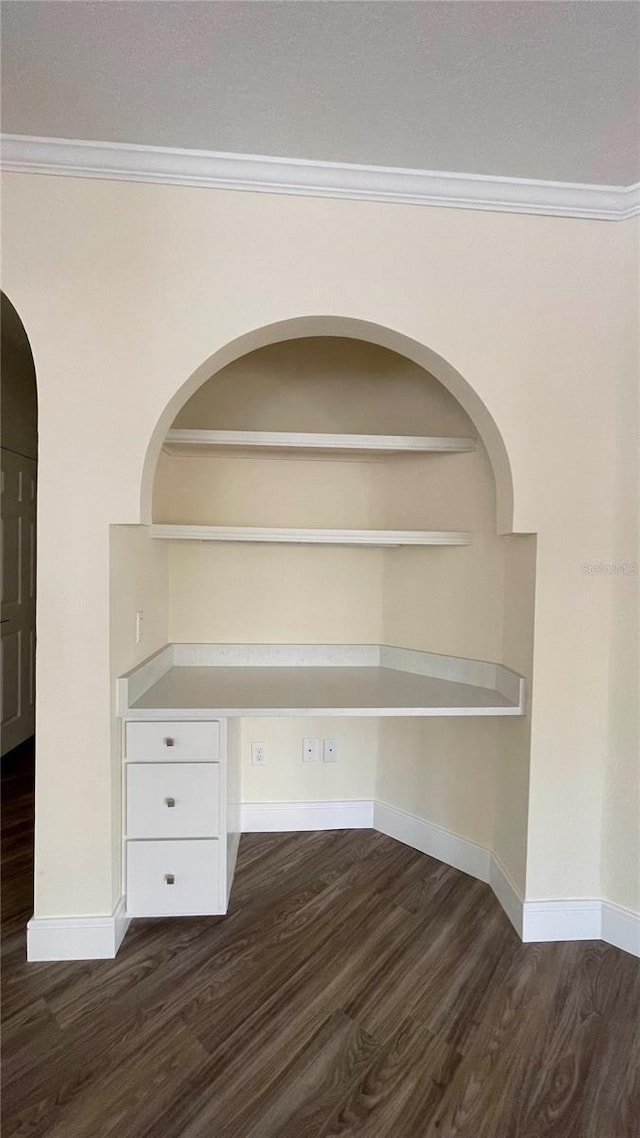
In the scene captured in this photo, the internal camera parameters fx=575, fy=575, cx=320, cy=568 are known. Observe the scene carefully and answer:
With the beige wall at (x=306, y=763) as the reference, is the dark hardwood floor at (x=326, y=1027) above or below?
below

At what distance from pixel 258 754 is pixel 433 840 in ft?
2.90

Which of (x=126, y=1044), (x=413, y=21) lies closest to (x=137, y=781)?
(x=126, y=1044)

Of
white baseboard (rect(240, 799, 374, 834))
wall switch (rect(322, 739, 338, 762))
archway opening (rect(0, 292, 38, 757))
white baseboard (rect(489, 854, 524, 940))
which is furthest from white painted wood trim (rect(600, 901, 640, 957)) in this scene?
archway opening (rect(0, 292, 38, 757))

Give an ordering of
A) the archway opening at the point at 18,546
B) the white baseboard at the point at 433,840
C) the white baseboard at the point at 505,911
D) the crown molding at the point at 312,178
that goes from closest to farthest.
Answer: the crown molding at the point at 312,178 < the white baseboard at the point at 505,911 < the white baseboard at the point at 433,840 < the archway opening at the point at 18,546

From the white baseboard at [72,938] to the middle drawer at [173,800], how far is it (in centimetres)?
28

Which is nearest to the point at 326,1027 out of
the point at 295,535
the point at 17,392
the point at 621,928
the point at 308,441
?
the point at 621,928

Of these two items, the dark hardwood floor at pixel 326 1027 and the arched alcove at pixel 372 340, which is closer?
the dark hardwood floor at pixel 326 1027

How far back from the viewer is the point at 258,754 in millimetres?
2758

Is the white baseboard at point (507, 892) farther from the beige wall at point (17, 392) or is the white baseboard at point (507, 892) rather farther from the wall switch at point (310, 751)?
the beige wall at point (17, 392)

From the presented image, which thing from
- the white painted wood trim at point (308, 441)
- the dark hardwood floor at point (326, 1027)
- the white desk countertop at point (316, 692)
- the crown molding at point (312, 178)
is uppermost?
the crown molding at point (312, 178)

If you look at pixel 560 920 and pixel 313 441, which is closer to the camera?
pixel 560 920

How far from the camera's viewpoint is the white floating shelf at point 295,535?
2.24 metres

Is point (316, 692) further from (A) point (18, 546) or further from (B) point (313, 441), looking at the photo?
(A) point (18, 546)

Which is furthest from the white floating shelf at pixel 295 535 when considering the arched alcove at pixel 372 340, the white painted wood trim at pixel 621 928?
the white painted wood trim at pixel 621 928
